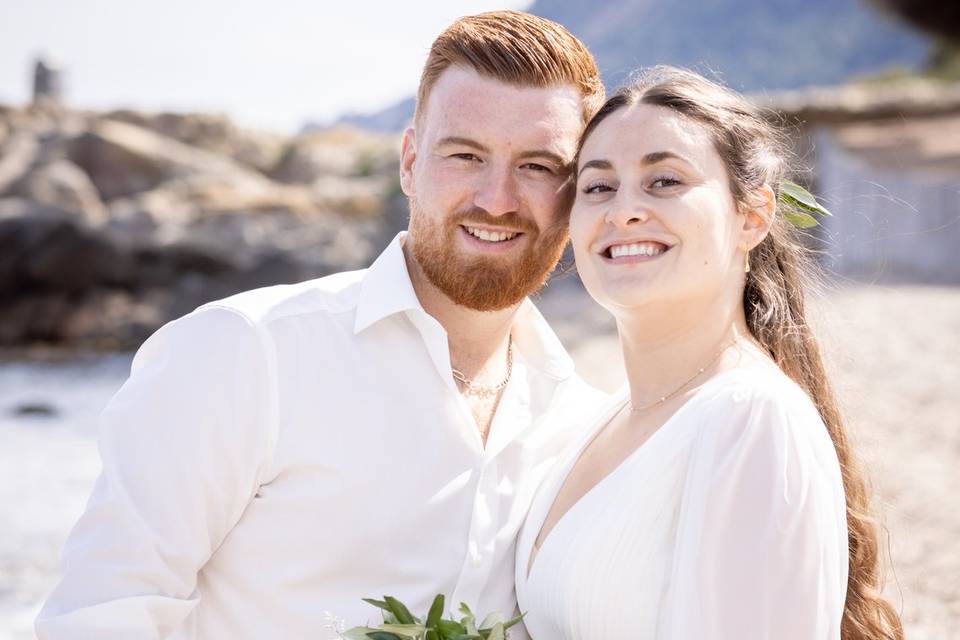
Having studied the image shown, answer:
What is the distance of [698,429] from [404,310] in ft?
2.86

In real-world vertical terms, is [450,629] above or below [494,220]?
below

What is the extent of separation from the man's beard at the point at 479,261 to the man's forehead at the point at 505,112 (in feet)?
0.71

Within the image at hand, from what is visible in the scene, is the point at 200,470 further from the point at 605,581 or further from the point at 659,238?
the point at 659,238

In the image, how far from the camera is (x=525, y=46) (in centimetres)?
284

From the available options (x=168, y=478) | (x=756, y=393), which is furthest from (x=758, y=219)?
(x=168, y=478)

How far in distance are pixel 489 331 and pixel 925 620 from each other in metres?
3.84

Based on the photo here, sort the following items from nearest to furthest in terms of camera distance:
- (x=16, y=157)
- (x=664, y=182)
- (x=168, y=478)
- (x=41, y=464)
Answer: (x=168, y=478), (x=664, y=182), (x=41, y=464), (x=16, y=157)

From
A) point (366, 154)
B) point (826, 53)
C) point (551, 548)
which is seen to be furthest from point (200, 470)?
point (826, 53)

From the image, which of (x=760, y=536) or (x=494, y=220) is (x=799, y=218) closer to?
(x=494, y=220)

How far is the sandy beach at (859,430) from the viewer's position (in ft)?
19.0

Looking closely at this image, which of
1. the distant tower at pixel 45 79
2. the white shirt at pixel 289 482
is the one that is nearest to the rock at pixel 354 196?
the distant tower at pixel 45 79

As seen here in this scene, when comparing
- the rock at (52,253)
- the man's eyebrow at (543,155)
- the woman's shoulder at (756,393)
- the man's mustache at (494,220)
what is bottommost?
the rock at (52,253)

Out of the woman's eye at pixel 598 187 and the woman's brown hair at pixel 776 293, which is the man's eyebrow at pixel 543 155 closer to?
the woman's brown hair at pixel 776 293

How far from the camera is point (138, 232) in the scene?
70.2 ft
